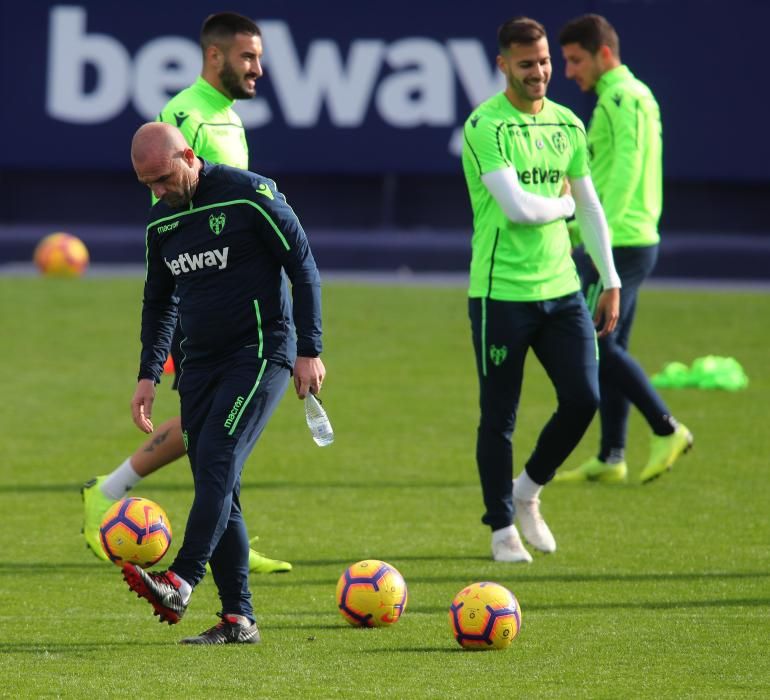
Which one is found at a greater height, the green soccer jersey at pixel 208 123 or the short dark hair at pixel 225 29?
the short dark hair at pixel 225 29

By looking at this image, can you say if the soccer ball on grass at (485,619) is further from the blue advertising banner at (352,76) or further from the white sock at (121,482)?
the blue advertising banner at (352,76)

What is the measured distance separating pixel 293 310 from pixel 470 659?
1386mm

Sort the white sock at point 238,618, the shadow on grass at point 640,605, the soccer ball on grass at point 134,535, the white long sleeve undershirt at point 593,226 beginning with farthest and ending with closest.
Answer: the white long sleeve undershirt at point 593,226, the soccer ball on grass at point 134,535, the shadow on grass at point 640,605, the white sock at point 238,618

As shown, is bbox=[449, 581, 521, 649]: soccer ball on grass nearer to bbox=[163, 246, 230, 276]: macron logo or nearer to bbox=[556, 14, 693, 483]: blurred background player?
A: bbox=[163, 246, 230, 276]: macron logo

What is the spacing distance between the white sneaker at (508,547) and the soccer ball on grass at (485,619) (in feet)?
5.10

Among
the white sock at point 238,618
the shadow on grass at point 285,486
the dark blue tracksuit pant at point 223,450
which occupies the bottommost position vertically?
the shadow on grass at point 285,486

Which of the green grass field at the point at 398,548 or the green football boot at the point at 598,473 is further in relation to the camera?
the green football boot at the point at 598,473

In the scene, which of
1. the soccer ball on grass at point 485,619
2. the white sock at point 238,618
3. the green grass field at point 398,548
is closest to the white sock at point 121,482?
the green grass field at point 398,548

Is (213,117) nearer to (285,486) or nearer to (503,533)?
(503,533)

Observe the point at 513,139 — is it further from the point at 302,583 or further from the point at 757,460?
the point at 757,460

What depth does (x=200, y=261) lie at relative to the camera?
5863 mm

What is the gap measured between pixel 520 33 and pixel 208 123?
147 cm

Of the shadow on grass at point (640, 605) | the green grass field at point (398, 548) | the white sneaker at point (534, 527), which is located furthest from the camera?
the white sneaker at point (534, 527)

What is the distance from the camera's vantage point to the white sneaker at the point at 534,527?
25.2 ft
